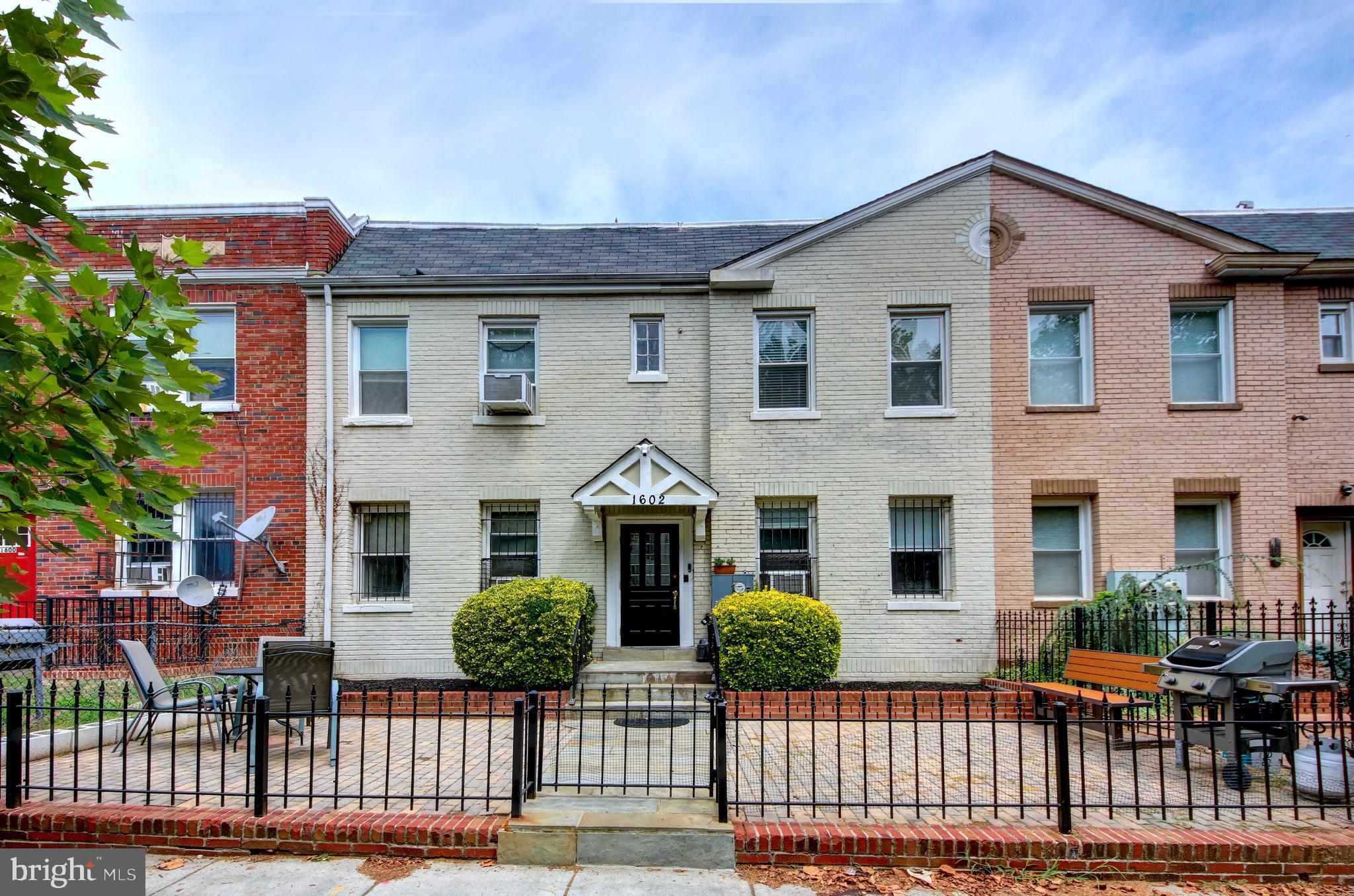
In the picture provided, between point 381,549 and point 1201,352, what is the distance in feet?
44.2

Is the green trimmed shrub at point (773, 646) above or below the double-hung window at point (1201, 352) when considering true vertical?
below

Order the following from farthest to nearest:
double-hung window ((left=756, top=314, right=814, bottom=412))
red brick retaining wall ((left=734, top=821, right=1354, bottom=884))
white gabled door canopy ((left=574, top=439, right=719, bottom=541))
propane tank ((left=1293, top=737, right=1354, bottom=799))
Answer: double-hung window ((left=756, top=314, right=814, bottom=412))
white gabled door canopy ((left=574, top=439, right=719, bottom=541))
propane tank ((left=1293, top=737, right=1354, bottom=799))
red brick retaining wall ((left=734, top=821, right=1354, bottom=884))

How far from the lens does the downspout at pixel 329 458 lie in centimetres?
1225

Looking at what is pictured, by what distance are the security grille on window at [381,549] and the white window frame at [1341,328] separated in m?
14.9

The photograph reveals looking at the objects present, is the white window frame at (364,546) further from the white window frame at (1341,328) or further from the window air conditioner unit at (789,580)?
the white window frame at (1341,328)

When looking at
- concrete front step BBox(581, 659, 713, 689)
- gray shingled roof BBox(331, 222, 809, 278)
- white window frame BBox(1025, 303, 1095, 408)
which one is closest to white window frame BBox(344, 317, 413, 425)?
gray shingled roof BBox(331, 222, 809, 278)

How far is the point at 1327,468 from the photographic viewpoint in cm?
1217

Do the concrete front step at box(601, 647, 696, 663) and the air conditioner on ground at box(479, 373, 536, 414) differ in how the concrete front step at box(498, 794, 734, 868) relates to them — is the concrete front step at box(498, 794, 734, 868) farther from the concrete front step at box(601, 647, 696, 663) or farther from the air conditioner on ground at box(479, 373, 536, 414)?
the air conditioner on ground at box(479, 373, 536, 414)

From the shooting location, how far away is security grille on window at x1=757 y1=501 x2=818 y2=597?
12297 millimetres

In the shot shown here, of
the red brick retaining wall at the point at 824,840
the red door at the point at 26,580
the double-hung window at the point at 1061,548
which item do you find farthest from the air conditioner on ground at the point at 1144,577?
the red door at the point at 26,580

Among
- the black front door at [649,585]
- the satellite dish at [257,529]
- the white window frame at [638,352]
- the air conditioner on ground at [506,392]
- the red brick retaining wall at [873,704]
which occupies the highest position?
the white window frame at [638,352]

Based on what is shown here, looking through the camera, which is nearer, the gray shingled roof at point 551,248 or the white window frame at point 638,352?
the white window frame at point 638,352

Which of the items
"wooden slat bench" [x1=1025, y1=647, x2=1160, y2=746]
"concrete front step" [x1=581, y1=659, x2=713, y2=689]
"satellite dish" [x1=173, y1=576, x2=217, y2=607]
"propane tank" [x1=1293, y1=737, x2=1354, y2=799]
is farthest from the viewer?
"satellite dish" [x1=173, y1=576, x2=217, y2=607]

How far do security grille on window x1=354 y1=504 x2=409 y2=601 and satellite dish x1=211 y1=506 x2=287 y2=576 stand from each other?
123 centimetres
